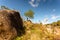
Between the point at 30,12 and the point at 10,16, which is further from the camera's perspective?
the point at 30,12

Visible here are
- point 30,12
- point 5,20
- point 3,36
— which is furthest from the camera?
point 30,12

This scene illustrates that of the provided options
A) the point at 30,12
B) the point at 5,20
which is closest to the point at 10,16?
the point at 5,20

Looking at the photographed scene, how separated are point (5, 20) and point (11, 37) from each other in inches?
53.9

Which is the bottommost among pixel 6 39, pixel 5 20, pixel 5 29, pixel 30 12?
pixel 6 39

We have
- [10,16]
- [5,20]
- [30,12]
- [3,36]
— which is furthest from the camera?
[30,12]

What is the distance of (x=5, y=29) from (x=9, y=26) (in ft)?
1.43

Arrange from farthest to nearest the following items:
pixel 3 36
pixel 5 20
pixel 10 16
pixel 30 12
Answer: pixel 30 12 < pixel 10 16 < pixel 5 20 < pixel 3 36

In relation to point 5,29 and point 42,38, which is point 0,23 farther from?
point 42,38

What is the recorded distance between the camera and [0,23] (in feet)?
32.4

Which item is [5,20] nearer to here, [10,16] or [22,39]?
[10,16]

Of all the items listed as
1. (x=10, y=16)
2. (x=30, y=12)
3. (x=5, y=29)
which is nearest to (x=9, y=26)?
(x=5, y=29)

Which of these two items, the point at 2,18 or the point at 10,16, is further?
the point at 10,16

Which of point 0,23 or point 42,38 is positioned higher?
point 0,23

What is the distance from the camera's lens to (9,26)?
10.1m
